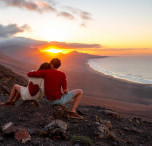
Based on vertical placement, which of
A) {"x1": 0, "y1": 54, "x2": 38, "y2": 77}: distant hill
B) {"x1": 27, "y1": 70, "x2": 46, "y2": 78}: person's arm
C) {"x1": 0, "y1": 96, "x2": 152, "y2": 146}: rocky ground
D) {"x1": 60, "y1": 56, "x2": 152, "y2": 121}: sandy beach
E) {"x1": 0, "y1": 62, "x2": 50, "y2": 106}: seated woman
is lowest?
{"x1": 60, "y1": 56, "x2": 152, "y2": 121}: sandy beach

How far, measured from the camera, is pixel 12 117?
215 inches

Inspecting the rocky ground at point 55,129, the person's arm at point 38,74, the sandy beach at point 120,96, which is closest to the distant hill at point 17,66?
the sandy beach at point 120,96

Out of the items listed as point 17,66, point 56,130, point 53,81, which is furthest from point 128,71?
point 56,130

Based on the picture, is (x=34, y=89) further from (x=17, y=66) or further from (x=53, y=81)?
(x=17, y=66)

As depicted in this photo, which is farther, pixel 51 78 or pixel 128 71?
pixel 128 71

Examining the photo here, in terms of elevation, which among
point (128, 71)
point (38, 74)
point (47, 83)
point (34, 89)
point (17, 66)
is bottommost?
point (128, 71)

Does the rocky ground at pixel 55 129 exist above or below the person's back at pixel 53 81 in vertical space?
below

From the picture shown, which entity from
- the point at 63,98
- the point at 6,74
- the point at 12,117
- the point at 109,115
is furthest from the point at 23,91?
the point at 6,74

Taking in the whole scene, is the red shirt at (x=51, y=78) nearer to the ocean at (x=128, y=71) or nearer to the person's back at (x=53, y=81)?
the person's back at (x=53, y=81)

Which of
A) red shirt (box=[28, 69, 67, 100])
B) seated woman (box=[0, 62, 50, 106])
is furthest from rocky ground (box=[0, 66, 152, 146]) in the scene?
red shirt (box=[28, 69, 67, 100])

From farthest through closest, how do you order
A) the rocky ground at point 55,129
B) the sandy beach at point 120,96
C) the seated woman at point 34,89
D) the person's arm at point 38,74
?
the sandy beach at point 120,96 < the seated woman at point 34,89 < the person's arm at point 38,74 < the rocky ground at point 55,129

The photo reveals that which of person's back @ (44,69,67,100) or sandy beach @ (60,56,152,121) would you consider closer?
person's back @ (44,69,67,100)

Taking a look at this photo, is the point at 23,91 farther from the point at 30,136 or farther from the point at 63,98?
the point at 30,136

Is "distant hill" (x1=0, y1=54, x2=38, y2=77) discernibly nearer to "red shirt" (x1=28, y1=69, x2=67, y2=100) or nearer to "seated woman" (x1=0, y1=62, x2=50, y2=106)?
"seated woman" (x1=0, y1=62, x2=50, y2=106)
